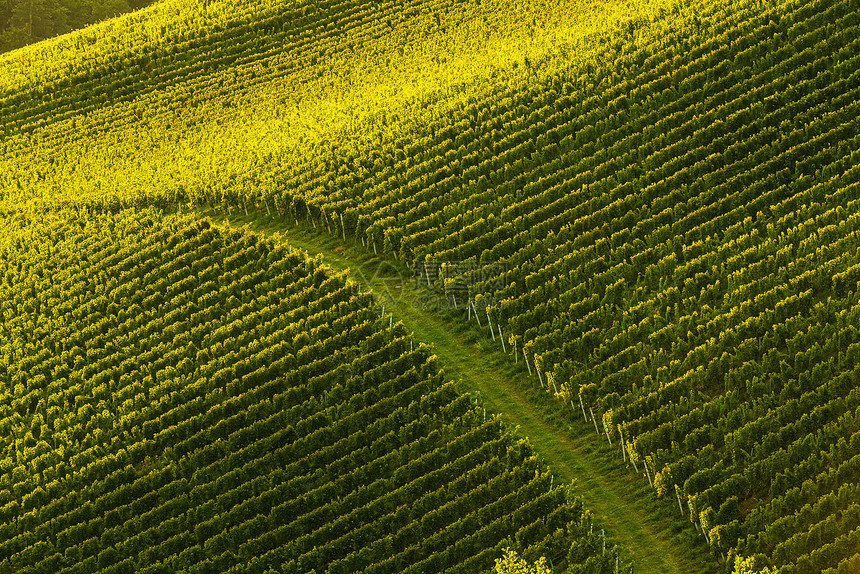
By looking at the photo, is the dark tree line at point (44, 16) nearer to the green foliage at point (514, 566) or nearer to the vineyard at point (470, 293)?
the vineyard at point (470, 293)

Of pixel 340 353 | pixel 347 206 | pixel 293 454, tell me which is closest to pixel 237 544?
pixel 293 454

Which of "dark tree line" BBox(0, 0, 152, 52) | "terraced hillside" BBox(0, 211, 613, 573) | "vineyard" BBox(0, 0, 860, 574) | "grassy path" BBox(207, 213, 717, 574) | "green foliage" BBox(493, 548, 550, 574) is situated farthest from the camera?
"dark tree line" BBox(0, 0, 152, 52)

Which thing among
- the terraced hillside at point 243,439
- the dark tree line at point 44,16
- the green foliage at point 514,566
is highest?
the dark tree line at point 44,16

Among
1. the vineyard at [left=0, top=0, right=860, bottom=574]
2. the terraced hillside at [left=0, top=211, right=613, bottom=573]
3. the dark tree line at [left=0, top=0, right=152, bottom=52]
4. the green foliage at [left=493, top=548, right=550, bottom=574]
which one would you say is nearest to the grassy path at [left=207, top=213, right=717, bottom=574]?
the vineyard at [left=0, top=0, right=860, bottom=574]

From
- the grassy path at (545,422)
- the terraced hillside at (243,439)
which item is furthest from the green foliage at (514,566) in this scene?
the grassy path at (545,422)

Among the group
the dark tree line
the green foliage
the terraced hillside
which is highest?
the dark tree line

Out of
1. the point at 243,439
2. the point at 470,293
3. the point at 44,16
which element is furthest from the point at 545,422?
the point at 44,16

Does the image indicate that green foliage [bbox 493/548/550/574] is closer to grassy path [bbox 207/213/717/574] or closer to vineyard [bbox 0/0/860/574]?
vineyard [bbox 0/0/860/574]
